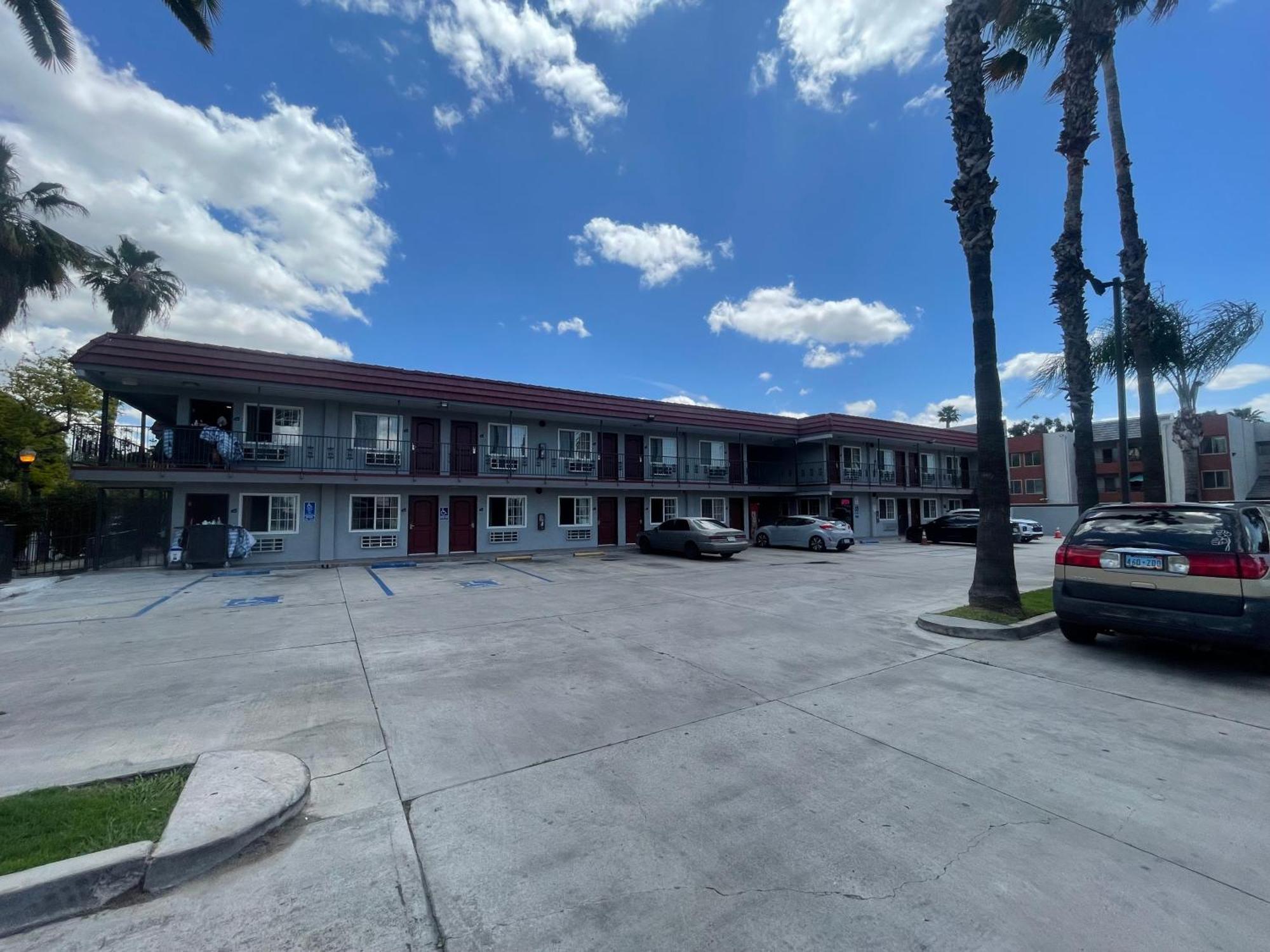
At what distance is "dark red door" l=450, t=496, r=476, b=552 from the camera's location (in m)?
20.8

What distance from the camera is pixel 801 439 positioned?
2828cm

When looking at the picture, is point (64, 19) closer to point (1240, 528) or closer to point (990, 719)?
point (990, 719)

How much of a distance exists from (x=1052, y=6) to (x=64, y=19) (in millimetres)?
23872

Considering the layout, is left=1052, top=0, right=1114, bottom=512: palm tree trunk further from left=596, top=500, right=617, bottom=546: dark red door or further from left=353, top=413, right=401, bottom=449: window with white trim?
left=353, top=413, right=401, bottom=449: window with white trim

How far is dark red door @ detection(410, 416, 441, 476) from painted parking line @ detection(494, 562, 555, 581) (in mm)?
4644

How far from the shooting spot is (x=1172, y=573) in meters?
5.95

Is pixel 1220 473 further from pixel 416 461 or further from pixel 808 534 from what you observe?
pixel 416 461

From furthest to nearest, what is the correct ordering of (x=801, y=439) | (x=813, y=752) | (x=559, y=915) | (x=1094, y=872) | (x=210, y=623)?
(x=801, y=439) → (x=210, y=623) → (x=813, y=752) → (x=1094, y=872) → (x=559, y=915)

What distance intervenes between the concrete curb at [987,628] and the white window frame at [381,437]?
57.3 feet

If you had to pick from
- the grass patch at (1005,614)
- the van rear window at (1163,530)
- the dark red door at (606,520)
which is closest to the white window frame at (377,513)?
the dark red door at (606,520)

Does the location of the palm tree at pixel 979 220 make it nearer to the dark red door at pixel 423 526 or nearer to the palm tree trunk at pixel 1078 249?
the palm tree trunk at pixel 1078 249

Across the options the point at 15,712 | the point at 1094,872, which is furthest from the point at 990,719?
the point at 15,712

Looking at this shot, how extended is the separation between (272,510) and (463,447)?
6.43 metres

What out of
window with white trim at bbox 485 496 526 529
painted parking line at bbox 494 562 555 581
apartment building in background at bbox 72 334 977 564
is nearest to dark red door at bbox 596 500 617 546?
apartment building in background at bbox 72 334 977 564
